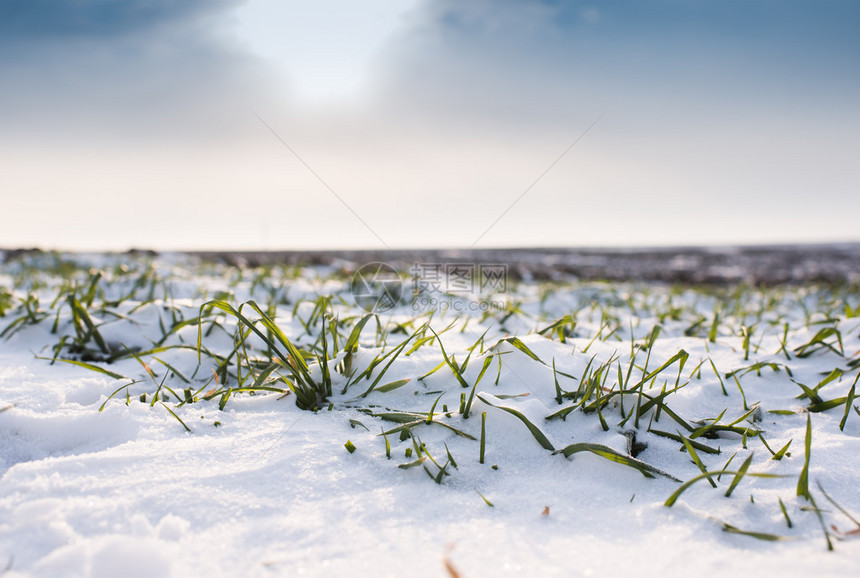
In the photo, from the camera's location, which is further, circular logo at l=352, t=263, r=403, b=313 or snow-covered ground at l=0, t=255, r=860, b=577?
circular logo at l=352, t=263, r=403, b=313

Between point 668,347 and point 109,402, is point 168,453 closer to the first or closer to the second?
point 109,402

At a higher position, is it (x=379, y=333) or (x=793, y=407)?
(x=379, y=333)

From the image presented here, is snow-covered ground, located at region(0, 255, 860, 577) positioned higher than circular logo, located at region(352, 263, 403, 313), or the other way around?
circular logo, located at region(352, 263, 403, 313)

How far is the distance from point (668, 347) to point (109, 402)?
2310 millimetres

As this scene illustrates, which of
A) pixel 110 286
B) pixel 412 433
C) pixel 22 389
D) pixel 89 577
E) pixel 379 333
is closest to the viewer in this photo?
pixel 89 577

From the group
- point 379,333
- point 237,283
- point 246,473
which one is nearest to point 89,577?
point 246,473

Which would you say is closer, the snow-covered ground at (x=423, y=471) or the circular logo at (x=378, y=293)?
the snow-covered ground at (x=423, y=471)

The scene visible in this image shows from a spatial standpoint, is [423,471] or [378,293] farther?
[378,293]

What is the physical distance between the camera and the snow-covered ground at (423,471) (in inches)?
35.5

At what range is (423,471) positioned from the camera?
1205mm

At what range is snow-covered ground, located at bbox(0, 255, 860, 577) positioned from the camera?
2.96 ft

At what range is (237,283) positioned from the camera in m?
4.61

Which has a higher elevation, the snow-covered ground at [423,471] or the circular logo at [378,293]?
the circular logo at [378,293]

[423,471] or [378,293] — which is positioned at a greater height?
[378,293]
